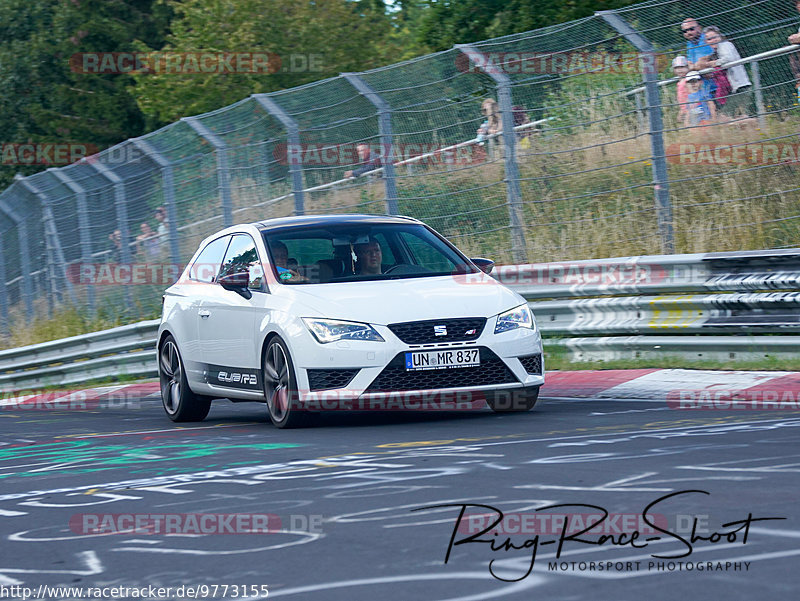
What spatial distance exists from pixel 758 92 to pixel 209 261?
5037 mm

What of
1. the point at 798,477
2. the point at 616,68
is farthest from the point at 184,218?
the point at 798,477

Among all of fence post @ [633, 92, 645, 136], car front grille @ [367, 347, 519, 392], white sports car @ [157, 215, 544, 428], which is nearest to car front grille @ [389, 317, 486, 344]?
white sports car @ [157, 215, 544, 428]

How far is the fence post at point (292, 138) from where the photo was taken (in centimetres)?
1633

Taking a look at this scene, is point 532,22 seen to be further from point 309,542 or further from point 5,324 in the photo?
point 309,542

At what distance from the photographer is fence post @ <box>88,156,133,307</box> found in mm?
20516

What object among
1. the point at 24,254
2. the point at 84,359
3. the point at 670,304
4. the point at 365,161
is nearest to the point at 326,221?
the point at 670,304

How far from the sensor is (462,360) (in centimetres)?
948

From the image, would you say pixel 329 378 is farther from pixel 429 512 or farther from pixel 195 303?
pixel 429 512

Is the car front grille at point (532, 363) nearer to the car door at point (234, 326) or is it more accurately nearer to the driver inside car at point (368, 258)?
the driver inside car at point (368, 258)

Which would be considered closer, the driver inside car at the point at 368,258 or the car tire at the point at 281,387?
the car tire at the point at 281,387

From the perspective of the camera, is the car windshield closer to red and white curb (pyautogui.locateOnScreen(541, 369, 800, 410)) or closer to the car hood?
the car hood

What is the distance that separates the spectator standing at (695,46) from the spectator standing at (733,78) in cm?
8

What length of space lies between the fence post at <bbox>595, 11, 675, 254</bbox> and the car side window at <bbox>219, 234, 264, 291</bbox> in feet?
13.0

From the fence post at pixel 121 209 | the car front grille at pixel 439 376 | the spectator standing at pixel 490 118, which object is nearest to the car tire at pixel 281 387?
the car front grille at pixel 439 376
